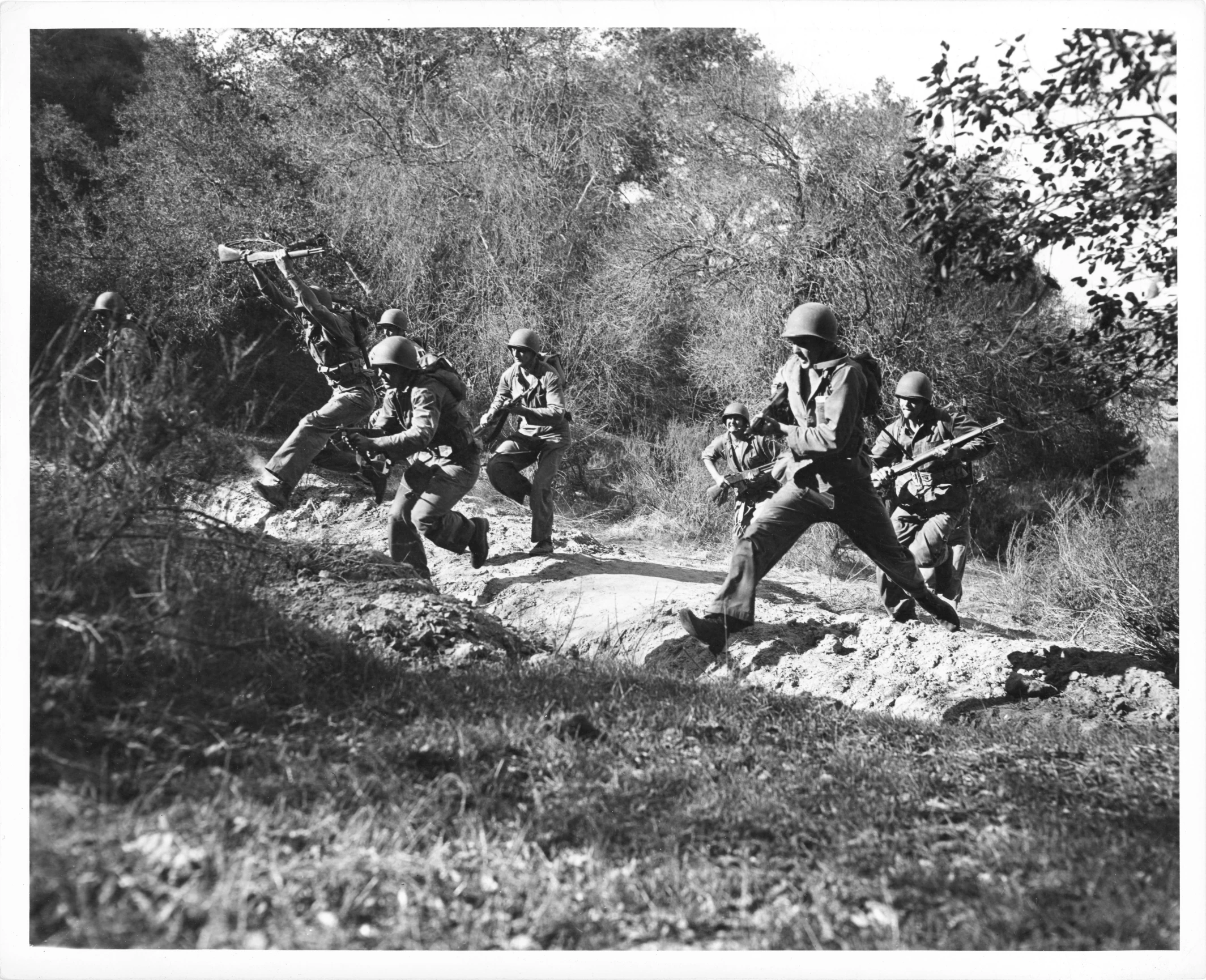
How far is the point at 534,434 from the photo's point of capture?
997 cm

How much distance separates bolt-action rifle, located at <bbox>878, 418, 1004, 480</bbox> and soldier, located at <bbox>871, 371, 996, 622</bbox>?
0.02m

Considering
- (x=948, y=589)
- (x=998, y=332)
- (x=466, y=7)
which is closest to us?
(x=466, y=7)

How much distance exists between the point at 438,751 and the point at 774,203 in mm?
11847

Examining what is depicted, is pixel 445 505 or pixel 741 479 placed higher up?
pixel 741 479

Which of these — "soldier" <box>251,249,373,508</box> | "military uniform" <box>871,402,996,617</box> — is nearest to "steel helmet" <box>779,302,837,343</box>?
"military uniform" <box>871,402,996,617</box>

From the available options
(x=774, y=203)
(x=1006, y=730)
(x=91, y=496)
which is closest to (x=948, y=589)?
(x=1006, y=730)

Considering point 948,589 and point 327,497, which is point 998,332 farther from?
point 327,497

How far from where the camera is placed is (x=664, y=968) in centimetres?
351

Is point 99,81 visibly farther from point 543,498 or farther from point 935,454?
point 935,454

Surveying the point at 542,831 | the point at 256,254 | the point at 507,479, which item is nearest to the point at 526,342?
the point at 507,479

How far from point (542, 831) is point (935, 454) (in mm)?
5365

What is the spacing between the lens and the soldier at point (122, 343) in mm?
4777

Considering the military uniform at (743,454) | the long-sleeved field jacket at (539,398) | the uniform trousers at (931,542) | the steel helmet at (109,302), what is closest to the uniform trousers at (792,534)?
the uniform trousers at (931,542)

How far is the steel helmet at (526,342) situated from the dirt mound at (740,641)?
1.97m
